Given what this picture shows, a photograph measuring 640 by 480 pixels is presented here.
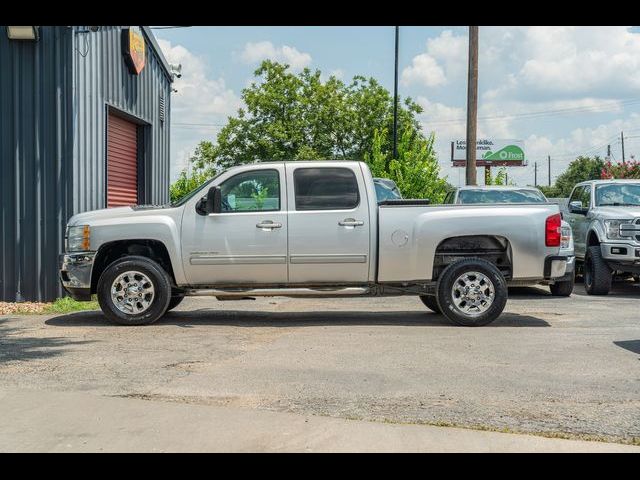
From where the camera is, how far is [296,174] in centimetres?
1084

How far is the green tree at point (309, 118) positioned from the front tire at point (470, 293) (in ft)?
150

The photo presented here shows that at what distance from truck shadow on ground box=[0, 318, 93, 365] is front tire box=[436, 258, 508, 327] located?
4.24m

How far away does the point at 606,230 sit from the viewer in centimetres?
1529

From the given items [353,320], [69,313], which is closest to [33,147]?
[69,313]

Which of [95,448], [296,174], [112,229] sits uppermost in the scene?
[296,174]

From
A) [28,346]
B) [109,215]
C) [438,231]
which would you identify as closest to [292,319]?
[438,231]

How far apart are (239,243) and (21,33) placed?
17.4 feet

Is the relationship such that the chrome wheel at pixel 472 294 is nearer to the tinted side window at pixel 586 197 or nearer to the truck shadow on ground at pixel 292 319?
the truck shadow on ground at pixel 292 319

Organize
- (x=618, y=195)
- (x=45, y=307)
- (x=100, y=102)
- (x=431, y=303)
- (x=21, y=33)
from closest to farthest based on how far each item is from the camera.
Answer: (x=431, y=303)
(x=45, y=307)
(x=21, y=33)
(x=100, y=102)
(x=618, y=195)

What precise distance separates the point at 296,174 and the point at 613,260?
7.01 metres

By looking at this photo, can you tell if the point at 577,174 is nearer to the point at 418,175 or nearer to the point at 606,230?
the point at 418,175
